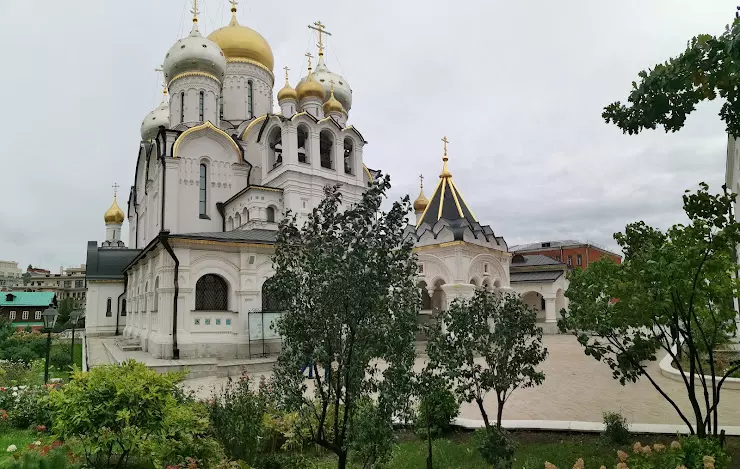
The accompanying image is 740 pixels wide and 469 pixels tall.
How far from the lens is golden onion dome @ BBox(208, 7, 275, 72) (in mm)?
28078

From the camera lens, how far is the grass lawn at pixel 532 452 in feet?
18.9

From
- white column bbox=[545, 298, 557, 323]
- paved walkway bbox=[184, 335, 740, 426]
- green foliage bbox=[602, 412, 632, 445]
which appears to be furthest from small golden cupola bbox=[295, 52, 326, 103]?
green foliage bbox=[602, 412, 632, 445]

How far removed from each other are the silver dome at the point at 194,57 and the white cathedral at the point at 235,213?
0.19 ft

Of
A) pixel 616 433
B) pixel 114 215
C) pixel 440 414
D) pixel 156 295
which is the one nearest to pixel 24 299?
pixel 114 215

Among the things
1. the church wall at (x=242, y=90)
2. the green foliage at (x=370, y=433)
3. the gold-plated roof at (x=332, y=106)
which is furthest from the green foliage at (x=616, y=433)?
the church wall at (x=242, y=90)

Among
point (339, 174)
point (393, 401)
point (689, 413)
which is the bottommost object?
point (689, 413)

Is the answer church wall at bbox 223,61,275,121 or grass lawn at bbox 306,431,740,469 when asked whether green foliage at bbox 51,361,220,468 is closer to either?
grass lawn at bbox 306,431,740,469

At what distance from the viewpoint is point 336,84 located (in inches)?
1187

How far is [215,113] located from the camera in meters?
25.2

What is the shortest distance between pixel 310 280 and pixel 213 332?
1168 cm

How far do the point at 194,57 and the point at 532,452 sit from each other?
2390cm

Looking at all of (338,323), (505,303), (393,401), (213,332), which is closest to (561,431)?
(505,303)

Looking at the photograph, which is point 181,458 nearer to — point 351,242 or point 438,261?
point 351,242

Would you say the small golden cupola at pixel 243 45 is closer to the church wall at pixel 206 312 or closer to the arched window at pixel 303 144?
the arched window at pixel 303 144
